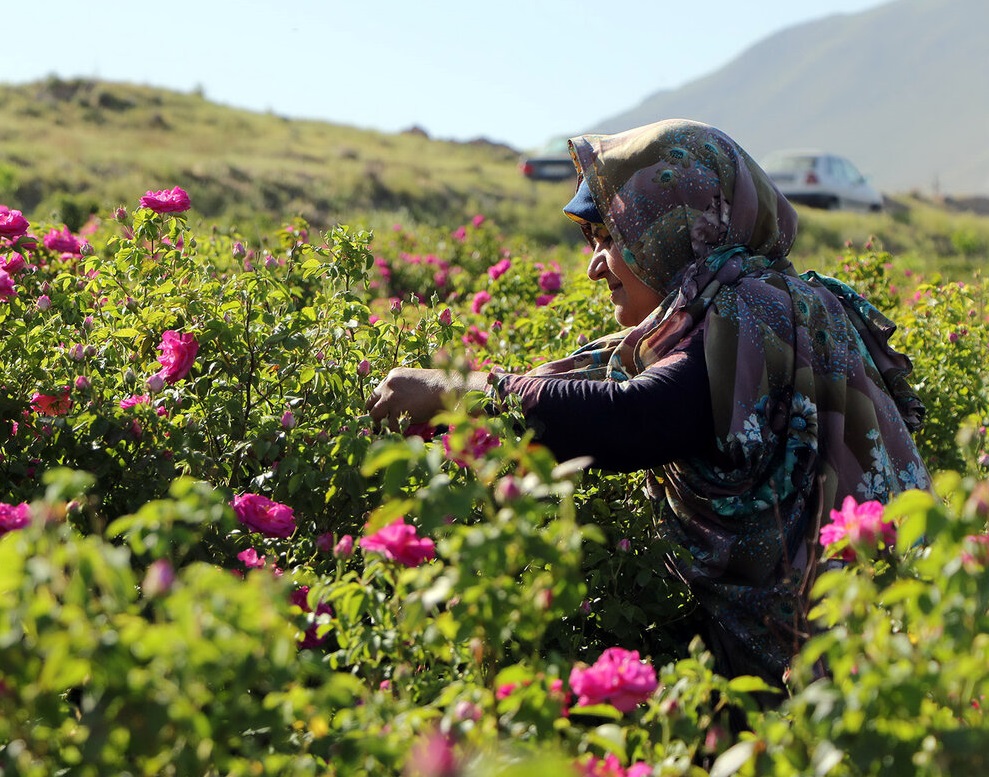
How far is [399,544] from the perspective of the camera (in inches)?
64.6

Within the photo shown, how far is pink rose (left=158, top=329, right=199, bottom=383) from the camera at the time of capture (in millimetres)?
2432

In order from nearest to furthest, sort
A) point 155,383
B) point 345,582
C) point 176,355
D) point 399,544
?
point 399,544 < point 345,582 < point 155,383 < point 176,355

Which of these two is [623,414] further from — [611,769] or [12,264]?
[12,264]

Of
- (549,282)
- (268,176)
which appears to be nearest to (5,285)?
(549,282)

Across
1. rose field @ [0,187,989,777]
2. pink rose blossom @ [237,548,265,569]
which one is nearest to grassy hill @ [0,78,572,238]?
rose field @ [0,187,989,777]

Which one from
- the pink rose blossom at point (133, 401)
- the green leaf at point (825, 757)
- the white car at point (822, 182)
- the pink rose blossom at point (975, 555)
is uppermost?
the pink rose blossom at point (975, 555)

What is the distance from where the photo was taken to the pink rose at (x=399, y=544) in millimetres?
1628

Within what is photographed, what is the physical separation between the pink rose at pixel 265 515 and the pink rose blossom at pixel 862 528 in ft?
3.06

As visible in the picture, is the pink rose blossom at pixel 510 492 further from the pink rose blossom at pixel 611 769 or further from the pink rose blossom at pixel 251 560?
the pink rose blossom at pixel 251 560

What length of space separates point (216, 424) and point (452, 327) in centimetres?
57

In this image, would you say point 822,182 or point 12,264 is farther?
point 822,182

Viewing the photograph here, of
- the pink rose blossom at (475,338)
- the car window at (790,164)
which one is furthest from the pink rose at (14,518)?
the car window at (790,164)

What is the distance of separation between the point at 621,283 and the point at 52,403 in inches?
50.5

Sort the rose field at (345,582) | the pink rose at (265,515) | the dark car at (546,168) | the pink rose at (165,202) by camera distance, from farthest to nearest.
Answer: the dark car at (546,168) → the pink rose at (165,202) → the pink rose at (265,515) → the rose field at (345,582)
